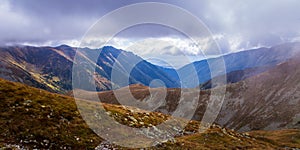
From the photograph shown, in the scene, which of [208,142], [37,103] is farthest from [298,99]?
[37,103]

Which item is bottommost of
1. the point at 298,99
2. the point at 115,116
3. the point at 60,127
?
the point at 60,127

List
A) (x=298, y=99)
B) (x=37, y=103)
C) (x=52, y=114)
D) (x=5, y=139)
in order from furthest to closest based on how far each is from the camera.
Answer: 1. (x=298, y=99)
2. (x=37, y=103)
3. (x=52, y=114)
4. (x=5, y=139)

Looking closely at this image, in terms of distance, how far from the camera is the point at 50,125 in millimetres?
38562

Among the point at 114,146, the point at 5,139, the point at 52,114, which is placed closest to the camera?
the point at 5,139

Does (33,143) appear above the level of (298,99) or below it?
below

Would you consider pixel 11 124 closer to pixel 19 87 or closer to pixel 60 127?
pixel 60 127

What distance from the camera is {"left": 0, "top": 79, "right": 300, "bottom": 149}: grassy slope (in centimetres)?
3456

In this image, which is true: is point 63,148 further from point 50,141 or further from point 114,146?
point 114,146

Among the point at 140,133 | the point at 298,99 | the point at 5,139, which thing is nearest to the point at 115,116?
the point at 140,133

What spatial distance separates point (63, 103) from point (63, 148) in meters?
16.2

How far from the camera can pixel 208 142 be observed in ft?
166

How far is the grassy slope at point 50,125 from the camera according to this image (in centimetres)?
3456

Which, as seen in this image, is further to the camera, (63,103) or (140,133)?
(63,103)

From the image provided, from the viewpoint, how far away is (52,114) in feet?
138
